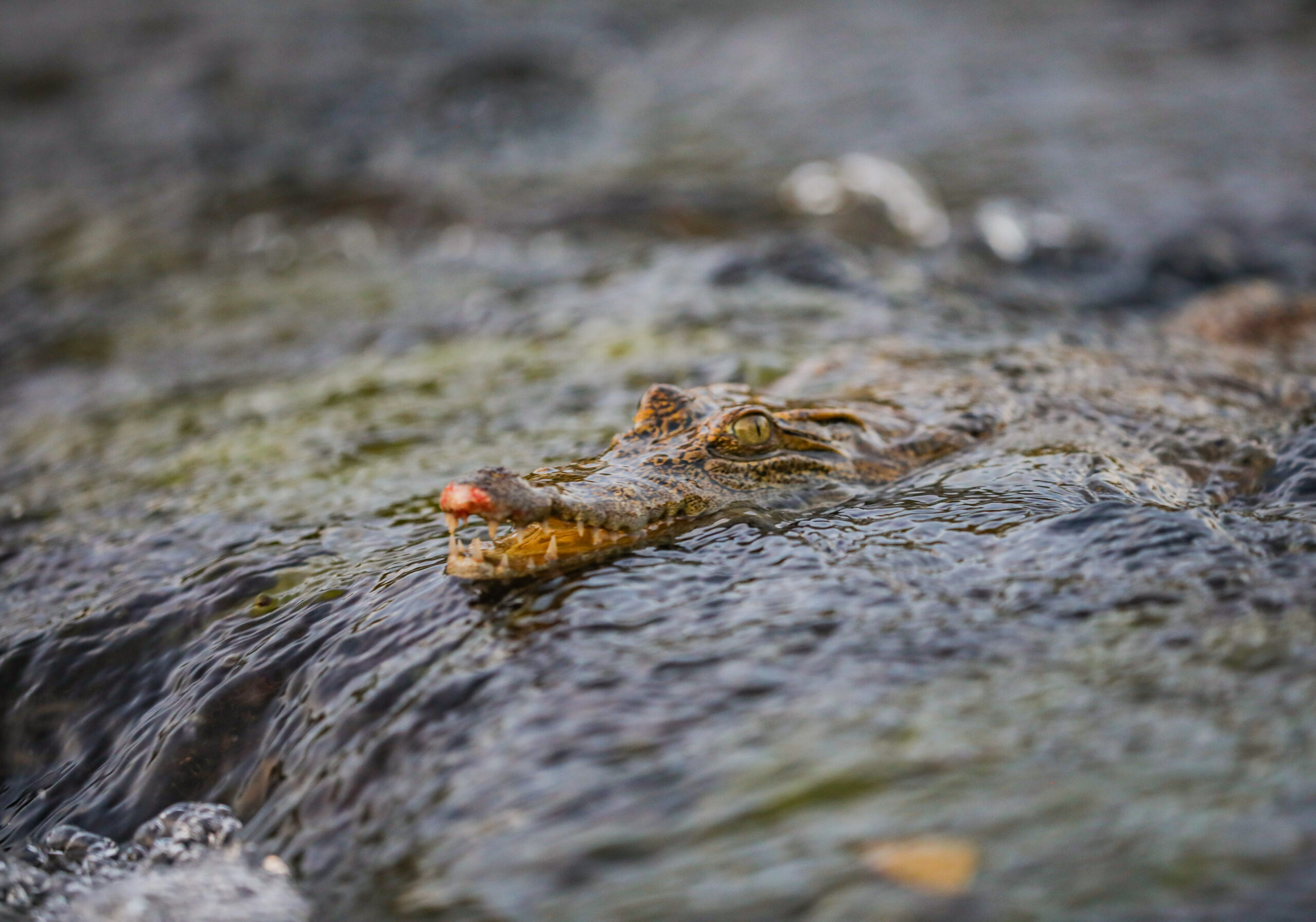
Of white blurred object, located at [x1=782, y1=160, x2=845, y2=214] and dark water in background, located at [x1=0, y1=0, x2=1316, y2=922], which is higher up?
white blurred object, located at [x1=782, y1=160, x2=845, y2=214]

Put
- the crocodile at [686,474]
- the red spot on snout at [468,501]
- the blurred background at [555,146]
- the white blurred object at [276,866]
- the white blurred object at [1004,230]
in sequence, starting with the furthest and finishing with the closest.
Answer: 1. the white blurred object at [1004,230]
2. the blurred background at [555,146]
3. the crocodile at [686,474]
4. the red spot on snout at [468,501]
5. the white blurred object at [276,866]

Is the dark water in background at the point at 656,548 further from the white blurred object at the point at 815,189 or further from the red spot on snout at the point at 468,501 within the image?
the red spot on snout at the point at 468,501

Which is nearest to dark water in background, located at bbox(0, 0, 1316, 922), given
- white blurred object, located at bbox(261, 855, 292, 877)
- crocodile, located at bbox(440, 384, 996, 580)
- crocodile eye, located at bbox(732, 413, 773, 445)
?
white blurred object, located at bbox(261, 855, 292, 877)

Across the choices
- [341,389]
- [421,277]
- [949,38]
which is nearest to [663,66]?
[949,38]

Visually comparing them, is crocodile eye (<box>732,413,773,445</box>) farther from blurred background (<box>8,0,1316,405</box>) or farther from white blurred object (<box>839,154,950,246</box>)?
white blurred object (<box>839,154,950,246</box>)

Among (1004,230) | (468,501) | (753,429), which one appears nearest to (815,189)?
(1004,230)

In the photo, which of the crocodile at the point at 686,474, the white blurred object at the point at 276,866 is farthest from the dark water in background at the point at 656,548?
the crocodile at the point at 686,474

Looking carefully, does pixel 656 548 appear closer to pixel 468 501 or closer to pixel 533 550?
pixel 533 550

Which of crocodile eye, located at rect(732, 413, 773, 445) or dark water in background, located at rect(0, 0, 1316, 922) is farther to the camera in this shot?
crocodile eye, located at rect(732, 413, 773, 445)
